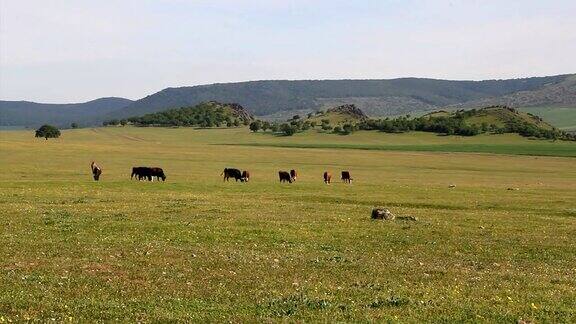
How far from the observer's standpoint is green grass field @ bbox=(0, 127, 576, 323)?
13.2 m

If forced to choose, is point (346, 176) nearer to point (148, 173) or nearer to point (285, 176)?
point (285, 176)

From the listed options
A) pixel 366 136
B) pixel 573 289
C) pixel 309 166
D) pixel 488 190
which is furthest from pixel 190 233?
pixel 366 136

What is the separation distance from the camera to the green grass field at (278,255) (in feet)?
43.4

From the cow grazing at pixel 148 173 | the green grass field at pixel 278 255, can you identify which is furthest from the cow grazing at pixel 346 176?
the cow grazing at pixel 148 173

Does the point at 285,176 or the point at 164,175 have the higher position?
the point at 164,175

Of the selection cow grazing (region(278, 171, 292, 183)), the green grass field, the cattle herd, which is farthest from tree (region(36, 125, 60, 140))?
the green grass field

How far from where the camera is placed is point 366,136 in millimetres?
188375

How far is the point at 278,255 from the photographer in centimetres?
2058

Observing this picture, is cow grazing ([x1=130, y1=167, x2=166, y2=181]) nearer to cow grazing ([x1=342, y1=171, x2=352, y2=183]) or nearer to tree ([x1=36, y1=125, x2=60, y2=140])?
cow grazing ([x1=342, y1=171, x2=352, y2=183])

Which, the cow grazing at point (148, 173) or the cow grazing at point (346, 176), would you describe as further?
the cow grazing at point (346, 176)

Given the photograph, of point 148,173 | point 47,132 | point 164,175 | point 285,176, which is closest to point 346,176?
point 285,176

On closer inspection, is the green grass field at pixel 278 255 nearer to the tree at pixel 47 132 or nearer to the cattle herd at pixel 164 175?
the cattle herd at pixel 164 175

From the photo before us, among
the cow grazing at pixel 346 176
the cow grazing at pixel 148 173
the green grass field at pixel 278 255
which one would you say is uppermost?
the green grass field at pixel 278 255

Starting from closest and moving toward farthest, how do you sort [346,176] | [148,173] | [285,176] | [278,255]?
[278,255], [148,173], [285,176], [346,176]
